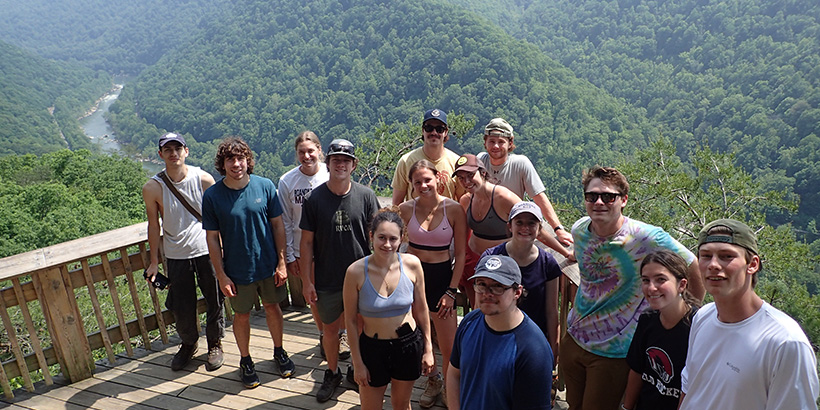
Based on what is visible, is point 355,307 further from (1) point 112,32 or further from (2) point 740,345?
(1) point 112,32

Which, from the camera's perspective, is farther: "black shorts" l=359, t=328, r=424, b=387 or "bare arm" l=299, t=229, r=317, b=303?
"bare arm" l=299, t=229, r=317, b=303

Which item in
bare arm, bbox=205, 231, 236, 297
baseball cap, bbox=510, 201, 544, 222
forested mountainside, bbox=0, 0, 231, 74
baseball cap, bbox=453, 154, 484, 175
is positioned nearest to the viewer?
baseball cap, bbox=510, 201, 544, 222

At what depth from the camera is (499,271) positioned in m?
1.90

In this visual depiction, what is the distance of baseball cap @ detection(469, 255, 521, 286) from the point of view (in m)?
1.88

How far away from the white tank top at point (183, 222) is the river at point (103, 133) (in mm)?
85053

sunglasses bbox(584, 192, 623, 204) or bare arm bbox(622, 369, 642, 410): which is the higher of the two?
sunglasses bbox(584, 192, 623, 204)

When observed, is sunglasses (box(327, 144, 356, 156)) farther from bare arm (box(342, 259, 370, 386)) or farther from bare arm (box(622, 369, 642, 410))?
bare arm (box(622, 369, 642, 410))

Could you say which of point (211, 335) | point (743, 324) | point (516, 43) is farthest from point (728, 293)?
point (516, 43)

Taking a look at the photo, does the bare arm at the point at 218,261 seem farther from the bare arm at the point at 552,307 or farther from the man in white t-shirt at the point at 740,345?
the man in white t-shirt at the point at 740,345

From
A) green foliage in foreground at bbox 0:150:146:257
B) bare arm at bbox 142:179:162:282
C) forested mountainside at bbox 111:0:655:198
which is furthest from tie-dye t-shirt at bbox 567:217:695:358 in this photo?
forested mountainside at bbox 111:0:655:198

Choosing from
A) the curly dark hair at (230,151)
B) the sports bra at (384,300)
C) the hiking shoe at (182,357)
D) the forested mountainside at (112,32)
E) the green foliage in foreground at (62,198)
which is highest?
the forested mountainside at (112,32)

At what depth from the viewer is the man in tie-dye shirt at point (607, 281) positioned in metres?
2.31

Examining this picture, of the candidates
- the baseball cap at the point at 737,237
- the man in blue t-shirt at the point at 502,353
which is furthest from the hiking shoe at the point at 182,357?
the baseball cap at the point at 737,237

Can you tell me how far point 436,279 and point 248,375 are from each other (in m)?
1.45
